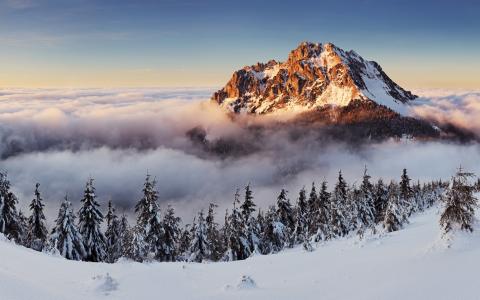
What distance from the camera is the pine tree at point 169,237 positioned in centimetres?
4434

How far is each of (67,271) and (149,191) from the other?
85.9 feet

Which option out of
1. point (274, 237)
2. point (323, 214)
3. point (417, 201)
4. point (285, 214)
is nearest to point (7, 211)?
point (274, 237)

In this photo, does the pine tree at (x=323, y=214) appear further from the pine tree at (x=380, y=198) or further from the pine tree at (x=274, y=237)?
the pine tree at (x=380, y=198)

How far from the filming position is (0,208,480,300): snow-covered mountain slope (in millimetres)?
13398

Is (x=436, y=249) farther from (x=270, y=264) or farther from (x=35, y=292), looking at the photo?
(x=35, y=292)

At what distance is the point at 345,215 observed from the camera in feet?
175

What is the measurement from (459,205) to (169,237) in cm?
3324

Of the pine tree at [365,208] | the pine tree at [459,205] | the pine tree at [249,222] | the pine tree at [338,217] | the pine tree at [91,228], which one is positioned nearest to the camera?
the pine tree at [459,205]

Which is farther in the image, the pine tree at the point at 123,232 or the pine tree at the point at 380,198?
the pine tree at the point at 380,198

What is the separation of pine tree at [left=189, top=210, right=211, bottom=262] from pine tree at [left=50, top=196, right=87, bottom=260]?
40.8ft

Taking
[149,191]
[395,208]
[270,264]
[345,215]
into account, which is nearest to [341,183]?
[345,215]

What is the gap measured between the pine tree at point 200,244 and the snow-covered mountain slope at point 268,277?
27.7 m

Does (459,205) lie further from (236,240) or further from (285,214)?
(285,214)

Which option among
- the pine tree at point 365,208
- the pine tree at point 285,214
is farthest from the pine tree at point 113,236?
the pine tree at point 365,208
